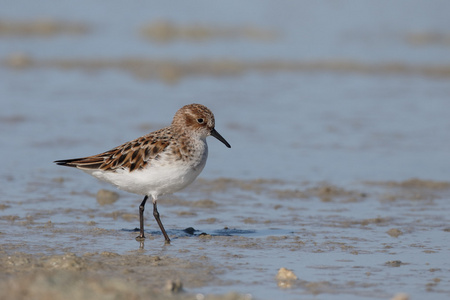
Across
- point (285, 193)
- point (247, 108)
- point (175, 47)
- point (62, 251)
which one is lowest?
point (62, 251)

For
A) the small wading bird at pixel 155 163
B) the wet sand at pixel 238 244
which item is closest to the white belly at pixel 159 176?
the small wading bird at pixel 155 163

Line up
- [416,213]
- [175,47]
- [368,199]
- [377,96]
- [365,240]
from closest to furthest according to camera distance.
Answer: [365,240] < [416,213] < [368,199] < [377,96] < [175,47]

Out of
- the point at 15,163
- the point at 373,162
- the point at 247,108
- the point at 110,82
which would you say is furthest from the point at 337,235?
the point at 110,82

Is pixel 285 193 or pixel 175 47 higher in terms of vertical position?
pixel 175 47

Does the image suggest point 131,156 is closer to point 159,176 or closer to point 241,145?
point 159,176

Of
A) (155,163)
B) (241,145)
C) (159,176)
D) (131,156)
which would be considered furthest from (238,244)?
(241,145)

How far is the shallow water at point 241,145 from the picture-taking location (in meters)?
7.18

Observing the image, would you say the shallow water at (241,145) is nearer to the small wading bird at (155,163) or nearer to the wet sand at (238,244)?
the wet sand at (238,244)

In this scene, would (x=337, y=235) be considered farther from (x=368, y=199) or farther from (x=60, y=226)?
(x=60, y=226)

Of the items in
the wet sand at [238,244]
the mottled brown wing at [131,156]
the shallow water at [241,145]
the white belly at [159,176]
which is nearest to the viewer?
the wet sand at [238,244]

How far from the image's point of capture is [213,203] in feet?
33.0

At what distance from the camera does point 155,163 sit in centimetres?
816

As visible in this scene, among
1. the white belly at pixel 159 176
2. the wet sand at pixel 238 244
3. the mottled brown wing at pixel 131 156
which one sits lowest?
the wet sand at pixel 238 244

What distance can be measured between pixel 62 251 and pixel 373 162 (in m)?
6.24
